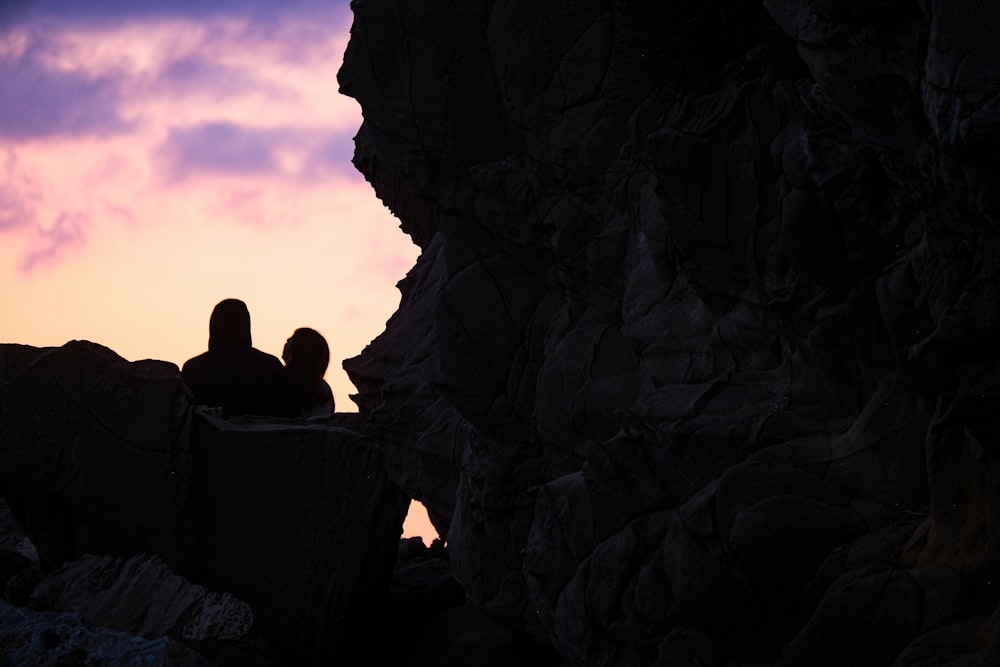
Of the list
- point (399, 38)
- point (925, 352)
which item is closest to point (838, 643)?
point (925, 352)

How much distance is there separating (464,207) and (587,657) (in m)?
3.13

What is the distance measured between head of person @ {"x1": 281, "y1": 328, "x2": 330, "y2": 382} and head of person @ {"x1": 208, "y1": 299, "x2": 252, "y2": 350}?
47cm

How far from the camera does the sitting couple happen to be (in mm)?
12094

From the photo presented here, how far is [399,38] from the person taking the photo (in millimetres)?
9016

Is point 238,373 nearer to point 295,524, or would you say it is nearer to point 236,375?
point 236,375

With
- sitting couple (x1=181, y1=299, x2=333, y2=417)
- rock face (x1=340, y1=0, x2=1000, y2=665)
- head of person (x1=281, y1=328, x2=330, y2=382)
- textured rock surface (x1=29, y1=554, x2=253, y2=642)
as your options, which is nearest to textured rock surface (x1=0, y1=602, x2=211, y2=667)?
rock face (x1=340, y1=0, x2=1000, y2=665)

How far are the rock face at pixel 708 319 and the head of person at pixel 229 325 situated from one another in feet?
5.90

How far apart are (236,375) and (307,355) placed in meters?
0.67

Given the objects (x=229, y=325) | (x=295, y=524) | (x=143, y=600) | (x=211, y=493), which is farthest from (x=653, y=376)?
(x=229, y=325)

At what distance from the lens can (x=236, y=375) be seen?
479 inches

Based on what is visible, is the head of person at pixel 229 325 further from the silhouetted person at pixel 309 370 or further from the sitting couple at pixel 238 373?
the silhouetted person at pixel 309 370

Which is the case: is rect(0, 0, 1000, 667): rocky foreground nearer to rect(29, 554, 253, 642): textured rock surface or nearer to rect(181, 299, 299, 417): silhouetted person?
rect(29, 554, 253, 642): textured rock surface

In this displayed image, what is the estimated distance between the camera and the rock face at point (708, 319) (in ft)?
16.5

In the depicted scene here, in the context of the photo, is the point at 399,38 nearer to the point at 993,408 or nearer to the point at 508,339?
the point at 508,339
